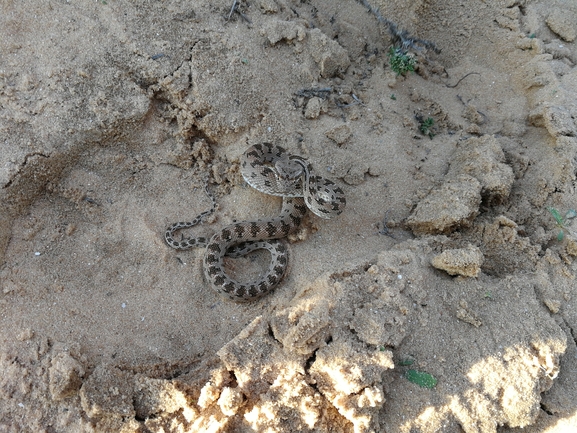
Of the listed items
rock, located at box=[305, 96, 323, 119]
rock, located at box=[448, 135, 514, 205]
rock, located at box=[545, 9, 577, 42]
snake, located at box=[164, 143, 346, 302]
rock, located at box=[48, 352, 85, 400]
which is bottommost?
rock, located at box=[48, 352, 85, 400]

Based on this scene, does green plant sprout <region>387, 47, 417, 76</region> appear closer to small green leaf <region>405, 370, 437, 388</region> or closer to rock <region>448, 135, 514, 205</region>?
rock <region>448, 135, 514, 205</region>

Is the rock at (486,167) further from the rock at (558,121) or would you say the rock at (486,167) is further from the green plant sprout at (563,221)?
the rock at (558,121)

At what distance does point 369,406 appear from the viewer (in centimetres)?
346

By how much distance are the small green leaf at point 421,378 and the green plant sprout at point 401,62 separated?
432 cm

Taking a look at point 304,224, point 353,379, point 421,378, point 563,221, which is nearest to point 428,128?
point 563,221

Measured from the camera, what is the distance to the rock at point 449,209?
482cm

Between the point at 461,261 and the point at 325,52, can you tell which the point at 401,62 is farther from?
the point at 461,261

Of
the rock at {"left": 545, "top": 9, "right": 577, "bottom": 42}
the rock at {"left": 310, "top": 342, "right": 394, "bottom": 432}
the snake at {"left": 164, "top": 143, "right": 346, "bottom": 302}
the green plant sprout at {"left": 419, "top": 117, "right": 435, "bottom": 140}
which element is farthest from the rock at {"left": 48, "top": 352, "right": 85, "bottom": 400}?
the rock at {"left": 545, "top": 9, "right": 577, "bottom": 42}

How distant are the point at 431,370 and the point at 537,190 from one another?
112 inches

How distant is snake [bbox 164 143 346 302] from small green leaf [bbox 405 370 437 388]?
1746 mm

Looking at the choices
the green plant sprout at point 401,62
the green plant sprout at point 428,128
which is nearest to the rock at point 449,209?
the green plant sprout at point 428,128

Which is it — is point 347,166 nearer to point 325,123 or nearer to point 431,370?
point 325,123

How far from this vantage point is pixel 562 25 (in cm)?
652

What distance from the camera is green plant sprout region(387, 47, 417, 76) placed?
6.07m
